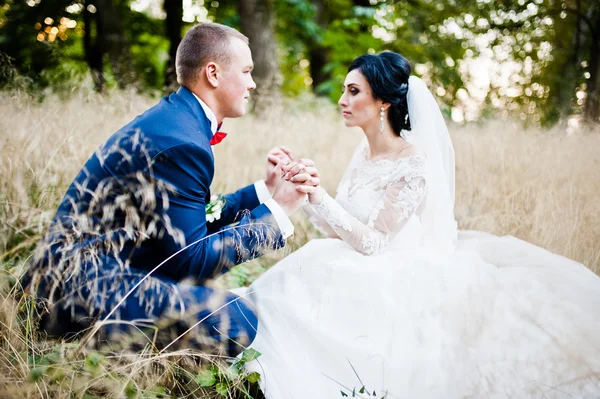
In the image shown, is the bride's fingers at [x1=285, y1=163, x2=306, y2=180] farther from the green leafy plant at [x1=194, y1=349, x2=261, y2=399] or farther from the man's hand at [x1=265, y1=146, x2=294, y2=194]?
the green leafy plant at [x1=194, y1=349, x2=261, y2=399]

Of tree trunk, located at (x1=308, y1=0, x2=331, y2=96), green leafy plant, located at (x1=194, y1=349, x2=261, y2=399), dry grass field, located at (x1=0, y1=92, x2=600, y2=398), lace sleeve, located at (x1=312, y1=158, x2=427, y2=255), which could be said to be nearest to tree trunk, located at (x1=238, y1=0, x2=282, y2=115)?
dry grass field, located at (x1=0, y1=92, x2=600, y2=398)

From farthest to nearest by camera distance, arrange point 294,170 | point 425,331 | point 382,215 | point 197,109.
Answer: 1. point 382,215
2. point 294,170
3. point 197,109
4. point 425,331

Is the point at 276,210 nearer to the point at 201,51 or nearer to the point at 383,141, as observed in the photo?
the point at 201,51

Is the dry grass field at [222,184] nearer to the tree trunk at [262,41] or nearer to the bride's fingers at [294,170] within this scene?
the bride's fingers at [294,170]

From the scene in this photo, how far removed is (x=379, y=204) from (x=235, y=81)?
3.79 feet

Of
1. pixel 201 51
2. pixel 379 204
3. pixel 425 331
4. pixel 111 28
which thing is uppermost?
pixel 111 28

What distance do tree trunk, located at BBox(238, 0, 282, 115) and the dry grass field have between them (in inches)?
73.6

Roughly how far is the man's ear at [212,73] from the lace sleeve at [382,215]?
0.90 meters

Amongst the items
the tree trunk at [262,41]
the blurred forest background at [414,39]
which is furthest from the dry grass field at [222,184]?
the blurred forest background at [414,39]

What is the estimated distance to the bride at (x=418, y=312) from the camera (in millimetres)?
1793

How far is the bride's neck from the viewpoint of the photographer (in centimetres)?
292

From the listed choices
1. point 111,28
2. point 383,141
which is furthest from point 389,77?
point 111,28

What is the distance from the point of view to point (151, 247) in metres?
1.83

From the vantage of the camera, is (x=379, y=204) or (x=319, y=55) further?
(x=319, y=55)
